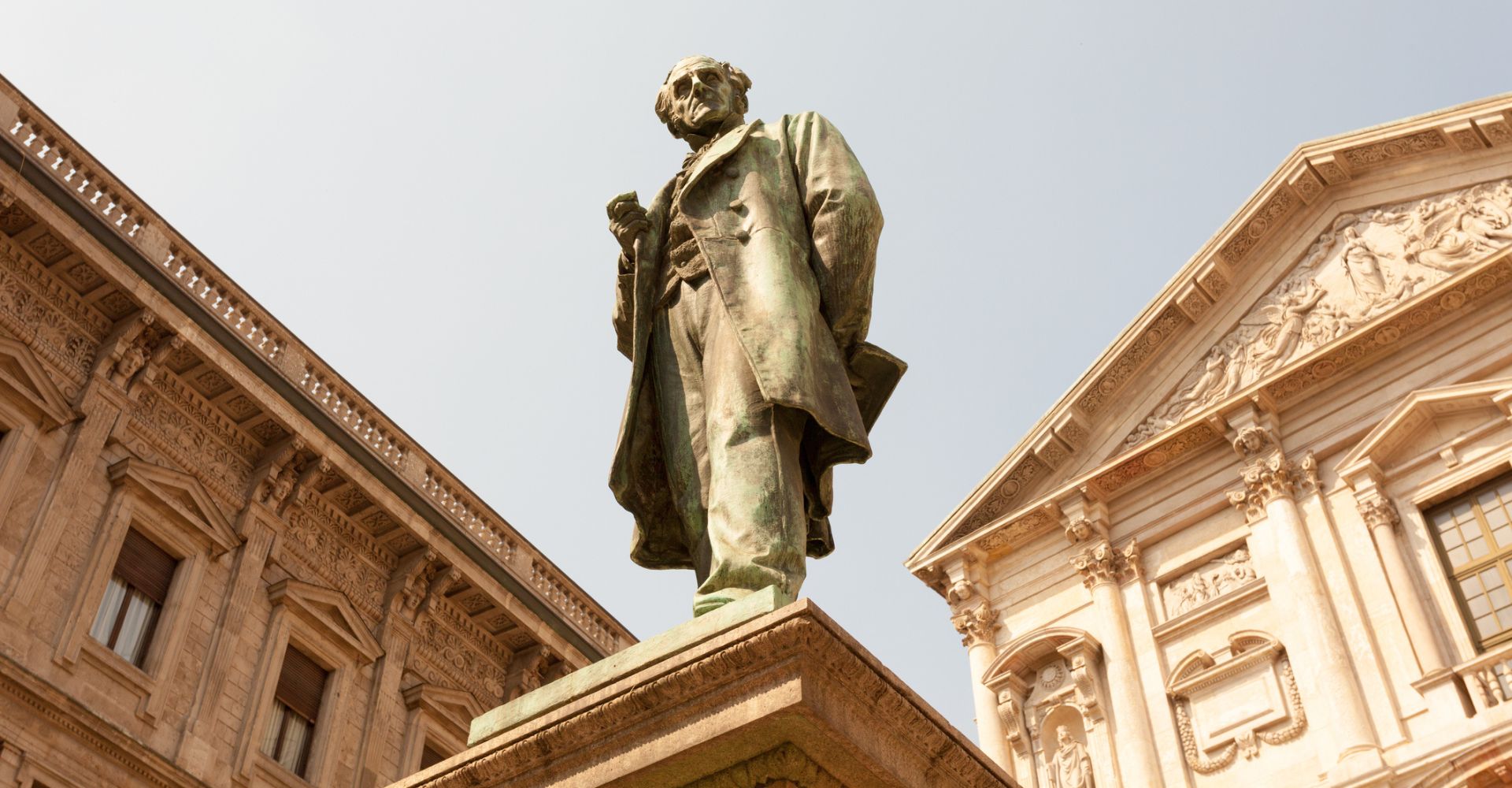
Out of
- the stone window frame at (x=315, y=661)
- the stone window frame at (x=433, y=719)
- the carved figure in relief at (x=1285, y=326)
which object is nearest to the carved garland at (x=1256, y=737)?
the carved figure in relief at (x=1285, y=326)

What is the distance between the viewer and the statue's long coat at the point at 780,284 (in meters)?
4.12

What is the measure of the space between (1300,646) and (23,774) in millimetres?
13041

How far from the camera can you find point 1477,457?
1572 cm

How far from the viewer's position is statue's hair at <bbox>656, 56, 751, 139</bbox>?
4941mm

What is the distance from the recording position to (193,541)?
1656 centimetres

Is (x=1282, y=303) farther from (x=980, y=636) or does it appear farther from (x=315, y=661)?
(x=315, y=661)

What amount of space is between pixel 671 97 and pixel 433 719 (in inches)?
613

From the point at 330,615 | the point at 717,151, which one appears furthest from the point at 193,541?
the point at 717,151

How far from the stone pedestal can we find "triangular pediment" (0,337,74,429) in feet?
44.3

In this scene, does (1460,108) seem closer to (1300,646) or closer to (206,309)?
(1300,646)

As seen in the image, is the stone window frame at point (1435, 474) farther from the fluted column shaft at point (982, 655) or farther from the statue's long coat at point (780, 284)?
the statue's long coat at point (780, 284)

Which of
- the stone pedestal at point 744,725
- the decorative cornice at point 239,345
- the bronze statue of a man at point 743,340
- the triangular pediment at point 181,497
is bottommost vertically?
the stone pedestal at point 744,725

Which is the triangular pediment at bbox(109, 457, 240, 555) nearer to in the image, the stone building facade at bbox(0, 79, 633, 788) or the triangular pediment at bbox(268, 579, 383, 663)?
the stone building facade at bbox(0, 79, 633, 788)

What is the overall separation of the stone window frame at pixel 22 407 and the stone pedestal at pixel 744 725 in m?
13.1
